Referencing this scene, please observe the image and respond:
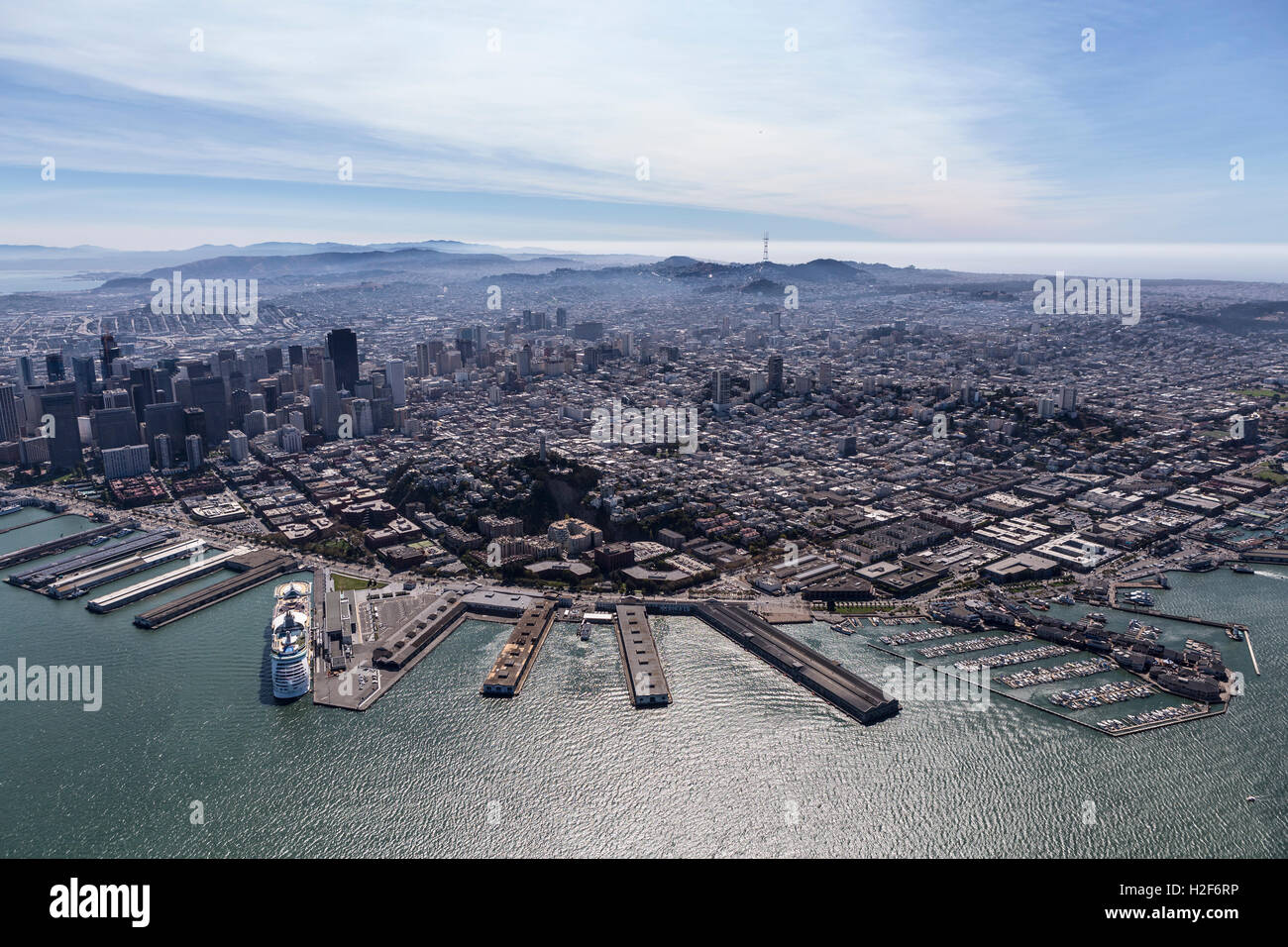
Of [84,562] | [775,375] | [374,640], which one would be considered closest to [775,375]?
[775,375]

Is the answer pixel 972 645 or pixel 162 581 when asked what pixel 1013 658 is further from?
pixel 162 581

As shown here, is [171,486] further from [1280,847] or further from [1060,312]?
[1060,312]

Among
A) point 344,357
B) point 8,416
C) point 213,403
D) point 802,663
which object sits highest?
point 344,357

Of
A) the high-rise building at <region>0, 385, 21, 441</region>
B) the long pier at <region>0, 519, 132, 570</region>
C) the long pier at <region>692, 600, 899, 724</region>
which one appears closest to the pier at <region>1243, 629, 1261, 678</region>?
the long pier at <region>692, 600, 899, 724</region>

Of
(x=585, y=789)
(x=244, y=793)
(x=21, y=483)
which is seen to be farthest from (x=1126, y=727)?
(x=21, y=483)

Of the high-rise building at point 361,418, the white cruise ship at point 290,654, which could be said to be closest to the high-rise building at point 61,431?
the high-rise building at point 361,418

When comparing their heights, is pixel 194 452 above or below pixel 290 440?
below
